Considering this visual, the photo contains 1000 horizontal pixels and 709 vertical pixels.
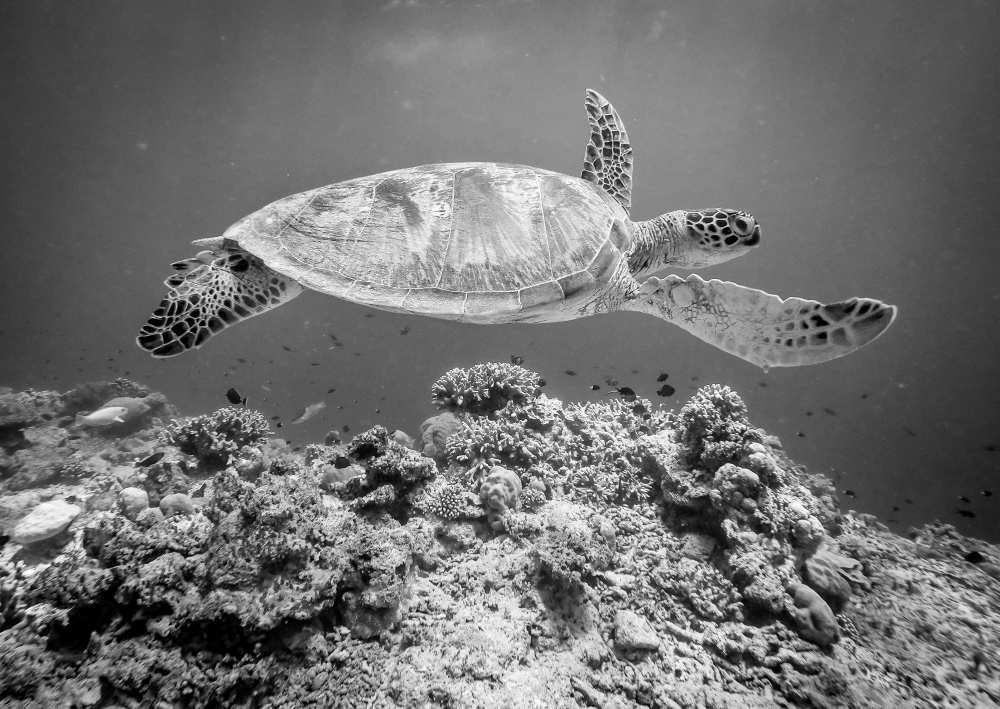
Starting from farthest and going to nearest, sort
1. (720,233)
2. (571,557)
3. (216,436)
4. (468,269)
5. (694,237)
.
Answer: (216,436), (694,237), (720,233), (468,269), (571,557)

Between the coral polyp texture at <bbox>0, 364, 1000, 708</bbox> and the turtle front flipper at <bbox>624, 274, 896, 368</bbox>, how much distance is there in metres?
0.97

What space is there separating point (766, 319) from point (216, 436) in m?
7.02

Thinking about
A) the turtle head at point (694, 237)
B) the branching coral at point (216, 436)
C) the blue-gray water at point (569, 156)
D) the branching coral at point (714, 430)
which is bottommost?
the branching coral at point (216, 436)

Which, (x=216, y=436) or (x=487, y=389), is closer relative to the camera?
(x=487, y=389)

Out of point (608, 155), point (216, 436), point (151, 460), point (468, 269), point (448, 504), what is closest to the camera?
point (468, 269)

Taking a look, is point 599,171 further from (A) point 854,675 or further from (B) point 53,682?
(B) point 53,682

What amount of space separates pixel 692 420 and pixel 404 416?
30.5 metres

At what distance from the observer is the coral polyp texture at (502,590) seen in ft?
6.45

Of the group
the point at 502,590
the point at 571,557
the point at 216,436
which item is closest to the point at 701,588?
the point at 571,557

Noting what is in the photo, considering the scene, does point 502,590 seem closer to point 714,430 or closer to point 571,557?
point 571,557

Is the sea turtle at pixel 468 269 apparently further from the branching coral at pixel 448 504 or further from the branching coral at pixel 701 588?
the branching coral at pixel 701 588

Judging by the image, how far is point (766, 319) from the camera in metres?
3.32

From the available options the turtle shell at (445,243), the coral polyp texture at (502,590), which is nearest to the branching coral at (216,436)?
the coral polyp texture at (502,590)

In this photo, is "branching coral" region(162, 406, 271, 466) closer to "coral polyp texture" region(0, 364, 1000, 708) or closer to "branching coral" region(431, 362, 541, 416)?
"coral polyp texture" region(0, 364, 1000, 708)
